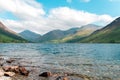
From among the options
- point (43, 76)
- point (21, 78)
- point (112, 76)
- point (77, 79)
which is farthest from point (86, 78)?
point (21, 78)

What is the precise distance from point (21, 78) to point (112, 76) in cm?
1568

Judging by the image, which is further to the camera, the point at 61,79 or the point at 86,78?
the point at 86,78

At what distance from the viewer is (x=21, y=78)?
3397 cm

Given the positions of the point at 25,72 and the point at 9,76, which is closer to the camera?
the point at 9,76

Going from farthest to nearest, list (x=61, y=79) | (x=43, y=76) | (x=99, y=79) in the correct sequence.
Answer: (x=43, y=76), (x=99, y=79), (x=61, y=79)

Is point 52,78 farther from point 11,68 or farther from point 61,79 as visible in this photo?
point 11,68

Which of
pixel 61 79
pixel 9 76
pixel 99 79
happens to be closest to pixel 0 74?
pixel 9 76

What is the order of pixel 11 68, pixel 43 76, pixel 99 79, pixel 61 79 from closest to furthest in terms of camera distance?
pixel 61 79 < pixel 99 79 < pixel 43 76 < pixel 11 68

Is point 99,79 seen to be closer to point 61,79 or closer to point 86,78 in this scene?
point 86,78

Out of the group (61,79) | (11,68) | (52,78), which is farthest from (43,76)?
(11,68)

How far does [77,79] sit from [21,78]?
30.2 ft

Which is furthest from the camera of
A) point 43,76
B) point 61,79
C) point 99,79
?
point 43,76

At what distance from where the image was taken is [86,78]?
34.6m

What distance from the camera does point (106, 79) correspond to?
33594 millimetres
